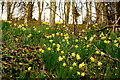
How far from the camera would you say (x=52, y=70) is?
2.99 meters

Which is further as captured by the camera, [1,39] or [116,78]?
[1,39]

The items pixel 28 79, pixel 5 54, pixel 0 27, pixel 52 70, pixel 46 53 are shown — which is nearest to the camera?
pixel 28 79

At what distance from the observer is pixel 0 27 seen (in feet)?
18.4

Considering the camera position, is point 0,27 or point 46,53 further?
point 0,27

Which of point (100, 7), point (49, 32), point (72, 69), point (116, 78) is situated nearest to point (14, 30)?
point (49, 32)

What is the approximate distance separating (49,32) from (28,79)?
11.5 ft

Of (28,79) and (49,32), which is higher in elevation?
(49,32)

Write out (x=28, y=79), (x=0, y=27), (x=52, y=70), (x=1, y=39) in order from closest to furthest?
1. (x=28, y=79)
2. (x=52, y=70)
3. (x=1, y=39)
4. (x=0, y=27)

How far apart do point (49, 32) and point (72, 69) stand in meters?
3.54

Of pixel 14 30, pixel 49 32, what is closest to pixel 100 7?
pixel 49 32

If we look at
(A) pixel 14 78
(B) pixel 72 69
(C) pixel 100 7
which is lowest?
(A) pixel 14 78

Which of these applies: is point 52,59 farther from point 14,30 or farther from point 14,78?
point 14,30

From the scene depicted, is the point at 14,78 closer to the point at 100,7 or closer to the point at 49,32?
the point at 49,32

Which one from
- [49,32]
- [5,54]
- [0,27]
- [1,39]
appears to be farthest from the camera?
[49,32]
